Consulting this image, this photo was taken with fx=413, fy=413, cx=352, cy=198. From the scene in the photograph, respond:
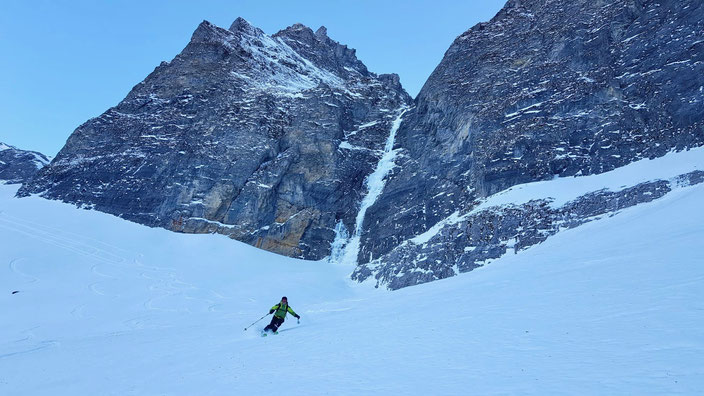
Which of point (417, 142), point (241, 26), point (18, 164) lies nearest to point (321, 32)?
point (241, 26)

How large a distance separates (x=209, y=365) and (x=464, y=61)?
157 feet

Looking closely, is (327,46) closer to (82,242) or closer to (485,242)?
(82,242)

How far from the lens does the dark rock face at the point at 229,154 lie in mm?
46812

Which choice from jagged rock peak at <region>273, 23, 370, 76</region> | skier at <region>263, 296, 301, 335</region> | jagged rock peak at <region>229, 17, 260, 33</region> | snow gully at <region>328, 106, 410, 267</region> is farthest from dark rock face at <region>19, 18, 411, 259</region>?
skier at <region>263, 296, 301, 335</region>

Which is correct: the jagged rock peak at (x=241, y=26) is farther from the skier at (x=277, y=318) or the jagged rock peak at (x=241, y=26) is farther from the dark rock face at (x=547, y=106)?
the skier at (x=277, y=318)

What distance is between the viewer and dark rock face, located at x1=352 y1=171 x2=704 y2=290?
23.6 metres

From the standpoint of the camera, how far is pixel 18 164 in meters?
78.4

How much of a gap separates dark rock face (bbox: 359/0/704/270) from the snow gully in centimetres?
125

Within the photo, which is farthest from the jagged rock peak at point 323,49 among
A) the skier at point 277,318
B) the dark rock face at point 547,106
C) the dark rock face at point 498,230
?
the skier at point 277,318

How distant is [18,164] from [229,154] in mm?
55695

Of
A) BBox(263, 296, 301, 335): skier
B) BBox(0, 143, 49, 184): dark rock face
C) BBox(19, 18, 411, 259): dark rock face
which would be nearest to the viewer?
BBox(263, 296, 301, 335): skier

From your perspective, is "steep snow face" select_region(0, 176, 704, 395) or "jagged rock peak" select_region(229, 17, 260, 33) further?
"jagged rock peak" select_region(229, 17, 260, 33)

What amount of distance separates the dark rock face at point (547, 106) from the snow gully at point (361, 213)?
4.12ft

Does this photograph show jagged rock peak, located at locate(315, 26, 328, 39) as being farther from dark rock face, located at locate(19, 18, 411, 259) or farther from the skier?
the skier
